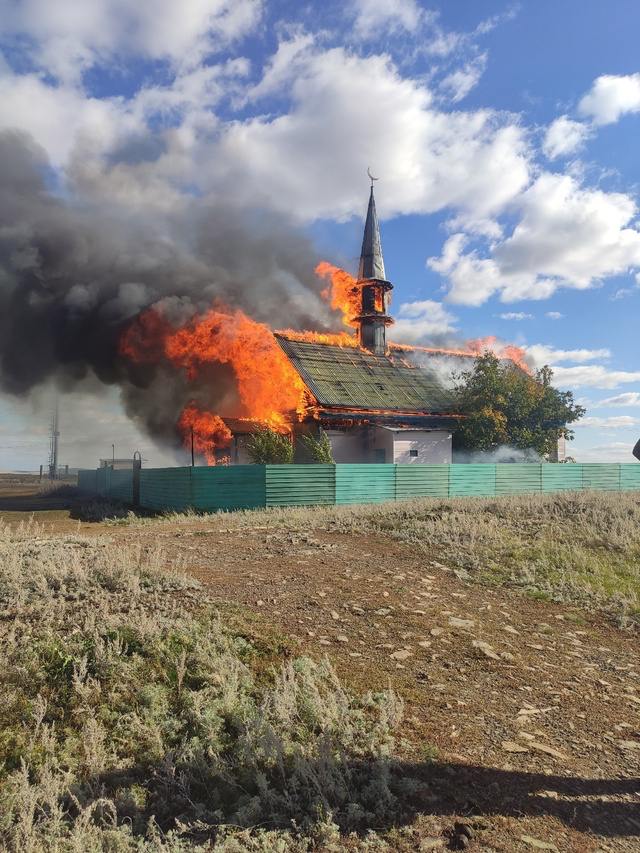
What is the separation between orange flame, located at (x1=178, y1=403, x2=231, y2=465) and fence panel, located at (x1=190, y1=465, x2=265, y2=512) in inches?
386

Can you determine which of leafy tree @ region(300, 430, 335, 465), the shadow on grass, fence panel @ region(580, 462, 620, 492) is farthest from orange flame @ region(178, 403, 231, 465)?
the shadow on grass

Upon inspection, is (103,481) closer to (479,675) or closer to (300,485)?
(300,485)

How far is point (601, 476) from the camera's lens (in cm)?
3266

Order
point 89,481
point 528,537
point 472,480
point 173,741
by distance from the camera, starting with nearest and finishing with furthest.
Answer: point 173,741, point 528,537, point 472,480, point 89,481

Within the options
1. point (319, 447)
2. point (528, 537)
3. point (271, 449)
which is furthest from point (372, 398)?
point (528, 537)

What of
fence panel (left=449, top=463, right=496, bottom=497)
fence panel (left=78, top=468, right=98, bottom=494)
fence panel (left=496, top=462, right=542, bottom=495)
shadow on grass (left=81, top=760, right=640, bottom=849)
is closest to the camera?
shadow on grass (left=81, top=760, right=640, bottom=849)

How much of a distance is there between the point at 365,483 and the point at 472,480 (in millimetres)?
6312

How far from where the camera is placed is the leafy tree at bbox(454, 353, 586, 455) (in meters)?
32.9

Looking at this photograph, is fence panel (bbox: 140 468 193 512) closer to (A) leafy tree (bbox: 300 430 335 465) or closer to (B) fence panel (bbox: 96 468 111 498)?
(A) leafy tree (bbox: 300 430 335 465)

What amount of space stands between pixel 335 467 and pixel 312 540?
9820mm

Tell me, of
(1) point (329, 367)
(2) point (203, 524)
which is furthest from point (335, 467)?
(1) point (329, 367)

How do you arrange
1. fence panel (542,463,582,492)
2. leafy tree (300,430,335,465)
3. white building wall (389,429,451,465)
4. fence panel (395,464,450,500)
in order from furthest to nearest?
white building wall (389,429,451,465)
fence panel (542,463,582,492)
leafy tree (300,430,335,465)
fence panel (395,464,450,500)

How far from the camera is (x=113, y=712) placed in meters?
5.03

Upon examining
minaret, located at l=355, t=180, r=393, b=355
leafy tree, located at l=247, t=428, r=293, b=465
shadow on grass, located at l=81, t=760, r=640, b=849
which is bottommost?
shadow on grass, located at l=81, t=760, r=640, b=849
